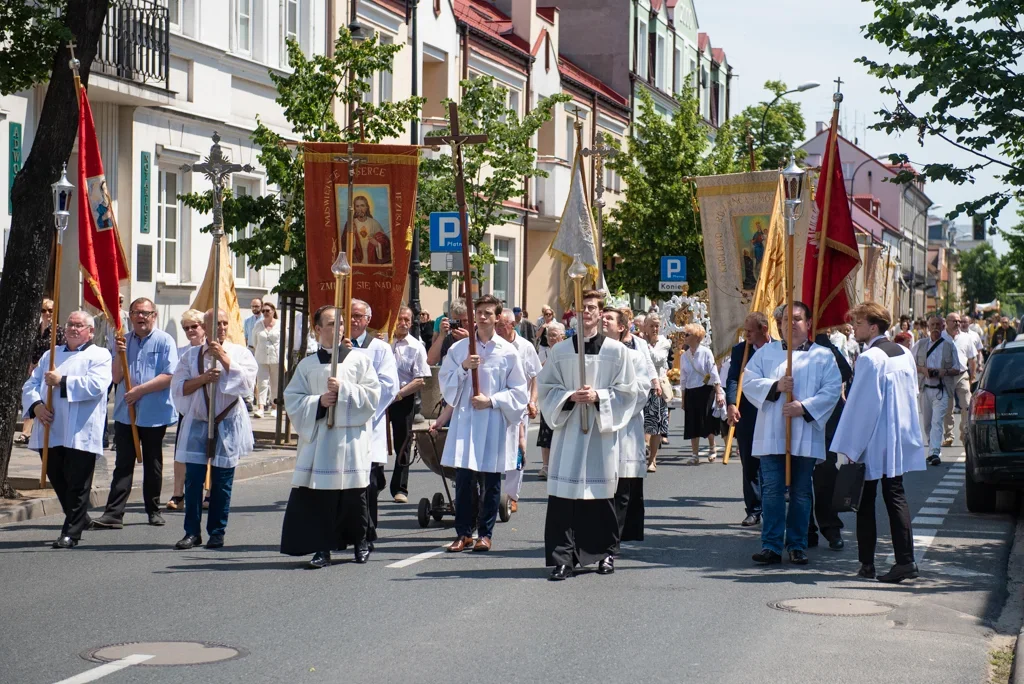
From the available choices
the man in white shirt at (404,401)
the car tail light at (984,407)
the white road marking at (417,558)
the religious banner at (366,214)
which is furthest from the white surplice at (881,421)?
the religious banner at (366,214)

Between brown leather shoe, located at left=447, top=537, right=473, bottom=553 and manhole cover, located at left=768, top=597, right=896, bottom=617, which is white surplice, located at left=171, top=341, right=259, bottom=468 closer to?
brown leather shoe, located at left=447, top=537, right=473, bottom=553

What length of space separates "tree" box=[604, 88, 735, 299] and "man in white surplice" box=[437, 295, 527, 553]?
3098 centimetres

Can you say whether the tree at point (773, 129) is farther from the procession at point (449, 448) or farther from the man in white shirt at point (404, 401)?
the man in white shirt at point (404, 401)

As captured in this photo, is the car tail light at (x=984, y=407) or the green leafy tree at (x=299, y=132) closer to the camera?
the car tail light at (x=984, y=407)

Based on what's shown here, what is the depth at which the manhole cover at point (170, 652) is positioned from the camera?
23.7 ft

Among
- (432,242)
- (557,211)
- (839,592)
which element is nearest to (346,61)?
(432,242)

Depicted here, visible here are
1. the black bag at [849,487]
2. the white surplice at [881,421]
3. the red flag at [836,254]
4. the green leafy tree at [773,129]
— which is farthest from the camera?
the green leafy tree at [773,129]

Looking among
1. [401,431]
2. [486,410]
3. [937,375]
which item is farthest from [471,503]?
[937,375]

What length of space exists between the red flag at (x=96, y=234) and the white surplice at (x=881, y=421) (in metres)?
6.31

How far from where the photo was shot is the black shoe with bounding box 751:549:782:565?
10.7 metres

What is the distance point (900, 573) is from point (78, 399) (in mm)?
6039

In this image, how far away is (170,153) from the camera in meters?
23.7

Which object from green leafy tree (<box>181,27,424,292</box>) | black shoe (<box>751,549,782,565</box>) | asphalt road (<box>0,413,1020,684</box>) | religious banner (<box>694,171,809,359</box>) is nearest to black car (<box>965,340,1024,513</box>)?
asphalt road (<box>0,413,1020,684</box>)

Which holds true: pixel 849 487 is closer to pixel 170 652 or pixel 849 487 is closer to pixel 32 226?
pixel 170 652
